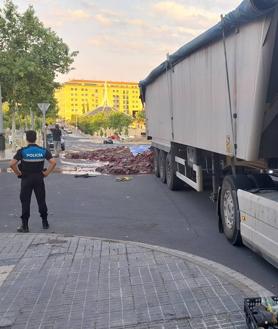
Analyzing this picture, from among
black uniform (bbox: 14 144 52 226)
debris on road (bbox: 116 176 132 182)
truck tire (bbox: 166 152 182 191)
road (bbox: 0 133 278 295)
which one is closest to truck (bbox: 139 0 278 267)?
road (bbox: 0 133 278 295)

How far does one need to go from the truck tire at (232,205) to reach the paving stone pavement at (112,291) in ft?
3.56

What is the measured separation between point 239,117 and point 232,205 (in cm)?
133

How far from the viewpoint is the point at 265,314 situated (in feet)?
11.6

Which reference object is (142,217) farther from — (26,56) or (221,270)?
(26,56)

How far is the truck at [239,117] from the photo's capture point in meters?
5.29

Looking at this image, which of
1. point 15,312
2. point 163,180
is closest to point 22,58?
point 163,180

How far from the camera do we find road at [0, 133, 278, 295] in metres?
6.36

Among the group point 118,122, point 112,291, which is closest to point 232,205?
point 112,291

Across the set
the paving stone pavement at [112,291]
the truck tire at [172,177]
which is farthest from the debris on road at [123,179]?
the paving stone pavement at [112,291]

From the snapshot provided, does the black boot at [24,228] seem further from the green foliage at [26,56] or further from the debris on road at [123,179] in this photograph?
the green foliage at [26,56]

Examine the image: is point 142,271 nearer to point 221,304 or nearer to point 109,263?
point 109,263

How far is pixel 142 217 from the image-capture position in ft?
29.6

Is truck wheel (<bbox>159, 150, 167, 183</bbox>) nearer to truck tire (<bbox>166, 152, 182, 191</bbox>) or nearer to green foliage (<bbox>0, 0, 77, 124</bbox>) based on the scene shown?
truck tire (<bbox>166, 152, 182, 191</bbox>)

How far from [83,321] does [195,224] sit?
441cm
